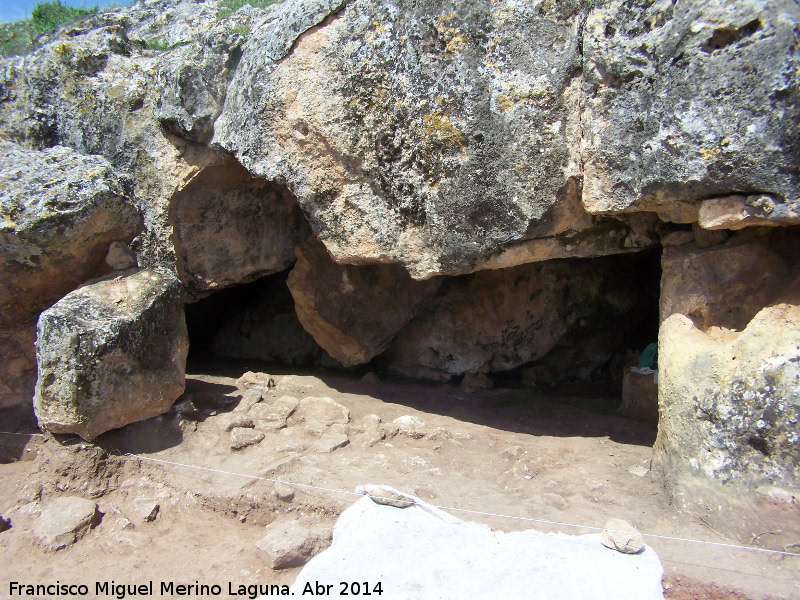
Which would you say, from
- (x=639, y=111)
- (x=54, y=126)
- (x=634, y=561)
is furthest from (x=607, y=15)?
(x=54, y=126)

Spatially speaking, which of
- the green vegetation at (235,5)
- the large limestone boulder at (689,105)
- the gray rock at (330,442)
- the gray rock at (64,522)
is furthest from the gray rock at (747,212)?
the green vegetation at (235,5)

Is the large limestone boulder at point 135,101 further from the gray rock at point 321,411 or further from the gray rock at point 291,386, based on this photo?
the gray rock at point 321,411

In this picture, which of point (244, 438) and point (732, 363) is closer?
point (732, 363)

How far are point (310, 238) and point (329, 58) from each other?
5.08ft

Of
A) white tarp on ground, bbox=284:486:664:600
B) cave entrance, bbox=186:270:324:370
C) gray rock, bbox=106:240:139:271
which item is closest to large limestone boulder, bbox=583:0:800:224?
white tarp on ground, bbox=284:486:664:600

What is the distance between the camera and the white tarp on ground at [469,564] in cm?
196

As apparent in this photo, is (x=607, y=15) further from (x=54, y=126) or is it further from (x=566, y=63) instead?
(x=54, y=126)

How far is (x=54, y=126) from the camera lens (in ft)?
13.4

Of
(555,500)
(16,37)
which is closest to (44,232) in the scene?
(16,37)

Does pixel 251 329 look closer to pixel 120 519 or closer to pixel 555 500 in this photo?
pixel 120 519

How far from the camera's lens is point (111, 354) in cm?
304

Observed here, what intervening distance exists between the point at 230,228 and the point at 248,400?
1253 mm

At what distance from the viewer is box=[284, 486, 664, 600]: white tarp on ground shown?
1.96 m

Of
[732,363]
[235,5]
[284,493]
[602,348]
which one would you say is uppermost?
[235,5]
